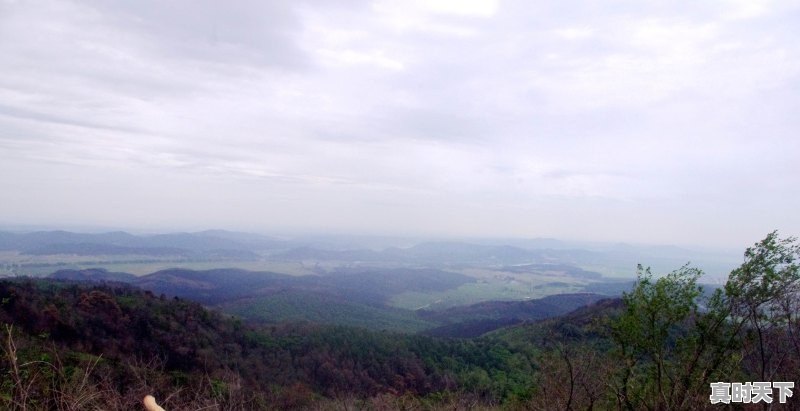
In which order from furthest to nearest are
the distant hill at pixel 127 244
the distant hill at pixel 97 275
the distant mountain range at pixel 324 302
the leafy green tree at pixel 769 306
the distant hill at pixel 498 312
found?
the distant hill at pixel 127 244 → the distant hill at pixel 97 275 → the distant mountain range at pixel 324 302 → the distant hill at pixel 498 312 → the leafy green tree at pixel 769 306

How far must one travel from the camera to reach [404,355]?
25.5 metres

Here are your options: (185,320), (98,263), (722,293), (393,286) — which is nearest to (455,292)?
(393,286)

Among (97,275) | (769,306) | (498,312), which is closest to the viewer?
(769,306)

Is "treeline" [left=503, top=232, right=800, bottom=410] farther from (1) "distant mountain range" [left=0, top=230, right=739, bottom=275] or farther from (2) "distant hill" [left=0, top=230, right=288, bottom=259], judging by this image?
(2) "distant hill" [left=0, top=230, right=288, bottom=259]

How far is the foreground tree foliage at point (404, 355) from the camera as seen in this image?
625 centimetres

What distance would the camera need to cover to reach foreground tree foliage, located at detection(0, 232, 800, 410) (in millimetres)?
6254

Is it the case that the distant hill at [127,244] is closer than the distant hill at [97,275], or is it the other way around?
the distant hill at [97,275]

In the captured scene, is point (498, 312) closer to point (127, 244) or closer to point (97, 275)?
point (97, 275)

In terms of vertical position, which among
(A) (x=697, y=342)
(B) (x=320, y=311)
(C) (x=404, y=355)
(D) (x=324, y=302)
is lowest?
(B) (x=320, y=311)

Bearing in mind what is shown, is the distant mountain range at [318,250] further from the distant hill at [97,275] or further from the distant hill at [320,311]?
the distant hill at [320,311]

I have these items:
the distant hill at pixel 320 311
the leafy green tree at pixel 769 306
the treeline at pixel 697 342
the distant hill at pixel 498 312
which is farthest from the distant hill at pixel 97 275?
the leafy green tree at pixel 769 306

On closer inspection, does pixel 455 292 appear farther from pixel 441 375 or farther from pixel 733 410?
pixel 733 410

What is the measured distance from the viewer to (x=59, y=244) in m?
80.4

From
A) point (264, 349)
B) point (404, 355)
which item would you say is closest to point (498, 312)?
point (404, 355)
